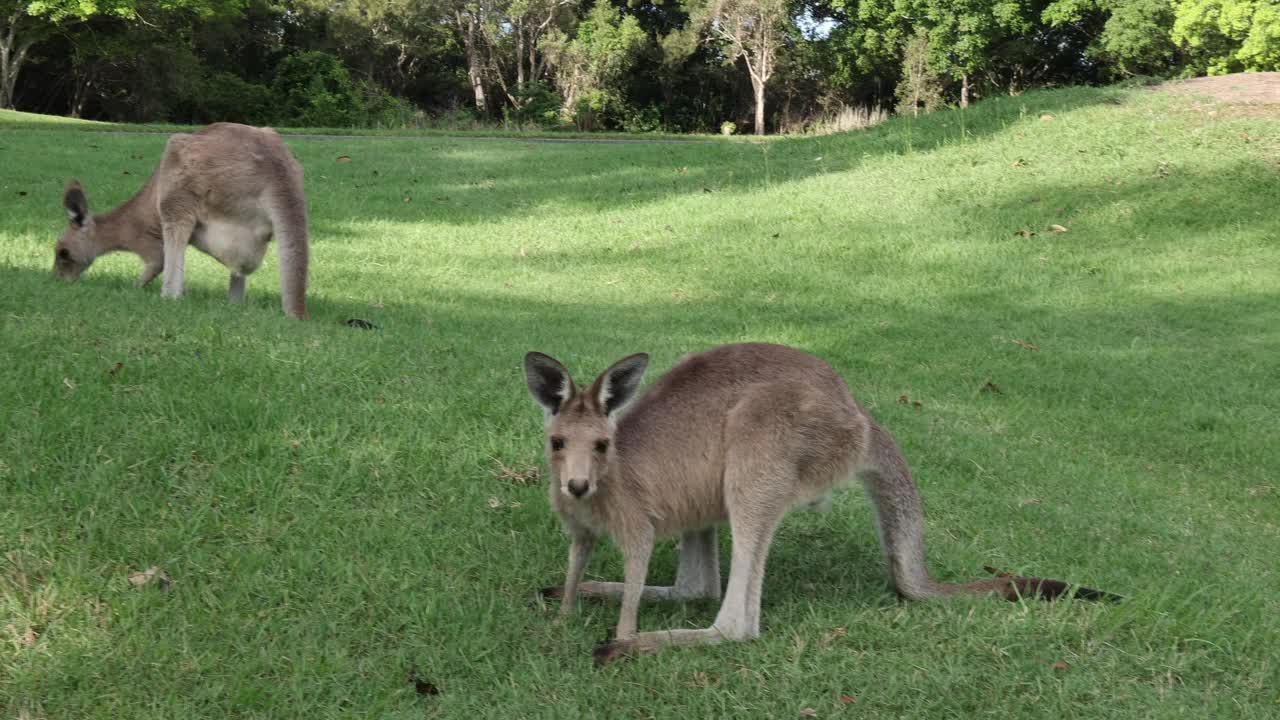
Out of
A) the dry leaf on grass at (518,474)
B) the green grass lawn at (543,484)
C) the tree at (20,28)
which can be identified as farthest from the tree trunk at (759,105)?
the dry leaf on grass at (518,474)

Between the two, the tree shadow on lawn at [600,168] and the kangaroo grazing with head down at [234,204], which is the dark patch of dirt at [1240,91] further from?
the kangaroo grazing with head down at [234,204]

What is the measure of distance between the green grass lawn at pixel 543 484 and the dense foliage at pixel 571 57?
82.3ft

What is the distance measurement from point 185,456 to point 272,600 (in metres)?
1.09

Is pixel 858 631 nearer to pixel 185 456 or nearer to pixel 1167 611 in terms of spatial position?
pixel 1167 611

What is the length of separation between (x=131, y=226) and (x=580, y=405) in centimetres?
592

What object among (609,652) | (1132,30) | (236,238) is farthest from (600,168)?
(1132,30)

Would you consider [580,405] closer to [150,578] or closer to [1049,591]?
[150,578]

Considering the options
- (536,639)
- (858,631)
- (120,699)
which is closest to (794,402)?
(858,631)

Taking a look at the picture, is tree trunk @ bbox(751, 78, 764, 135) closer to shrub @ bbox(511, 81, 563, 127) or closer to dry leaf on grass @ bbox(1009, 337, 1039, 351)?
shrub @ bbox(511, 81, 563, 127)

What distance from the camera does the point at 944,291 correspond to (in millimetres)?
11648

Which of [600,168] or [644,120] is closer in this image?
[600,168]

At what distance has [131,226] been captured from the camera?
8.27 m

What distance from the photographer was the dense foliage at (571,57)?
3644cm

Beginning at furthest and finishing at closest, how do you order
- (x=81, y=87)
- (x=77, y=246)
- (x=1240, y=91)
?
1. (x=81, y=87)
2. (x=1240, y=91)
3. (x=77, y=246)
